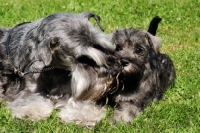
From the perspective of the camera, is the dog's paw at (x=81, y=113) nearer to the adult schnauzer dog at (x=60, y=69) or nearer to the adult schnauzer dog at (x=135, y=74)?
the adult schnauzer dog at (x=60, y=69)

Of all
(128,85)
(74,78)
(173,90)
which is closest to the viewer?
(74,78)

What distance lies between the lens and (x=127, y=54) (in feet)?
20.1

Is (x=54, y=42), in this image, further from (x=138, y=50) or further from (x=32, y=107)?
(x=138, y=50)

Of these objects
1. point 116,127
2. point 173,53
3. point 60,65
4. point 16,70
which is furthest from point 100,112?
point 173,53

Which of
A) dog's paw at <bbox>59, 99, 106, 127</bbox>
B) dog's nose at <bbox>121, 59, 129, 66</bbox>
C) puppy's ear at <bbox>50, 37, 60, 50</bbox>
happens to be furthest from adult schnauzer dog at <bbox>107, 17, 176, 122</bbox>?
puppy's ear at <bbox>50, 37, 60, 50</bbox>

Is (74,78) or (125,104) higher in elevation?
(74,78)

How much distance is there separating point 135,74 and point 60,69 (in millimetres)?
1033

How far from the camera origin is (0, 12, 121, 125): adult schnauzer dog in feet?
17.6

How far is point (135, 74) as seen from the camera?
6055 mm

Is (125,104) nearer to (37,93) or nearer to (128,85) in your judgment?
(128,85)

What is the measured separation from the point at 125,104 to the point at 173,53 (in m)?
2.73

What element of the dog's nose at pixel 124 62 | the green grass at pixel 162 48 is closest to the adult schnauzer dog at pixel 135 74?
the dog's nose at pixel 124 62

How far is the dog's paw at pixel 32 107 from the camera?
579 centimetres

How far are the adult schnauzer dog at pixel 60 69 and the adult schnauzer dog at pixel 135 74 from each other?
35 cm
